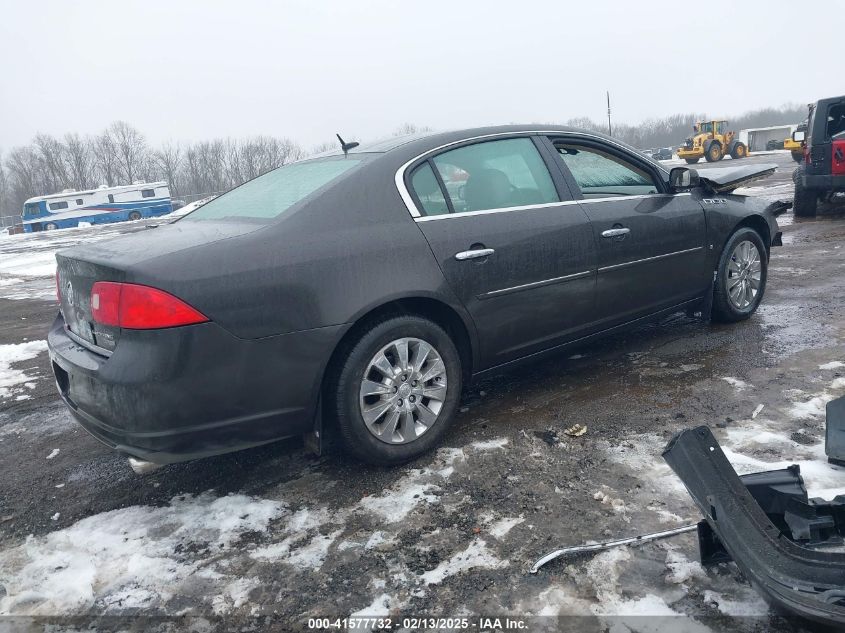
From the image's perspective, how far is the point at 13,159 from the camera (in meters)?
76.9

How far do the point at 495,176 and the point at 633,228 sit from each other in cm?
104

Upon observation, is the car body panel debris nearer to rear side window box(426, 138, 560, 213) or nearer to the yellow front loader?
rear side window box(426, 138, 560, 213)

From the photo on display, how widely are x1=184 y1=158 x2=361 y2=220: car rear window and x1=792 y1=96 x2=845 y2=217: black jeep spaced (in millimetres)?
9460

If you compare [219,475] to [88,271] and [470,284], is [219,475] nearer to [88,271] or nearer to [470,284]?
[88,271]

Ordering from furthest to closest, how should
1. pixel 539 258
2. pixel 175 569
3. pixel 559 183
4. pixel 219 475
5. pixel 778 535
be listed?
pixel 559 183 < pixel 539 258 < pixel 219 475 < pixel 175 569 < pixel 778 535

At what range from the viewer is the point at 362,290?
2.83 m

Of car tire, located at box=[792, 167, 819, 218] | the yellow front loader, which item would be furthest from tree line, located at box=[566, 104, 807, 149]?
car tire, located at box=[792, 167, 819, 218]

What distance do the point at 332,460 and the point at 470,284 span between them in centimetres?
115

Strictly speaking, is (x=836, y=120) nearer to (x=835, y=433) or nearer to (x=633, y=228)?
(x=633, y=228)

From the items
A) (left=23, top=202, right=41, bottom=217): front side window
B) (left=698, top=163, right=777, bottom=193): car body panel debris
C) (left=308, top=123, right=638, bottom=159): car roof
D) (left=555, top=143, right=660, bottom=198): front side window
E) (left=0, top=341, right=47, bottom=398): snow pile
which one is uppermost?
(left=23, top=202, right=41, bottom=217): front side window

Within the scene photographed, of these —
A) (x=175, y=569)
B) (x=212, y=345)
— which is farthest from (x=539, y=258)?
(x=175, y=569)

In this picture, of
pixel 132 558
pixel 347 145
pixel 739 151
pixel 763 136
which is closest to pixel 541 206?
pixel 347 145

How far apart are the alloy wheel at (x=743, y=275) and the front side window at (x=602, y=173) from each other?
3.21 ft

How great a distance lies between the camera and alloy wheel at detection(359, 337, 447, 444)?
292 centimetres
